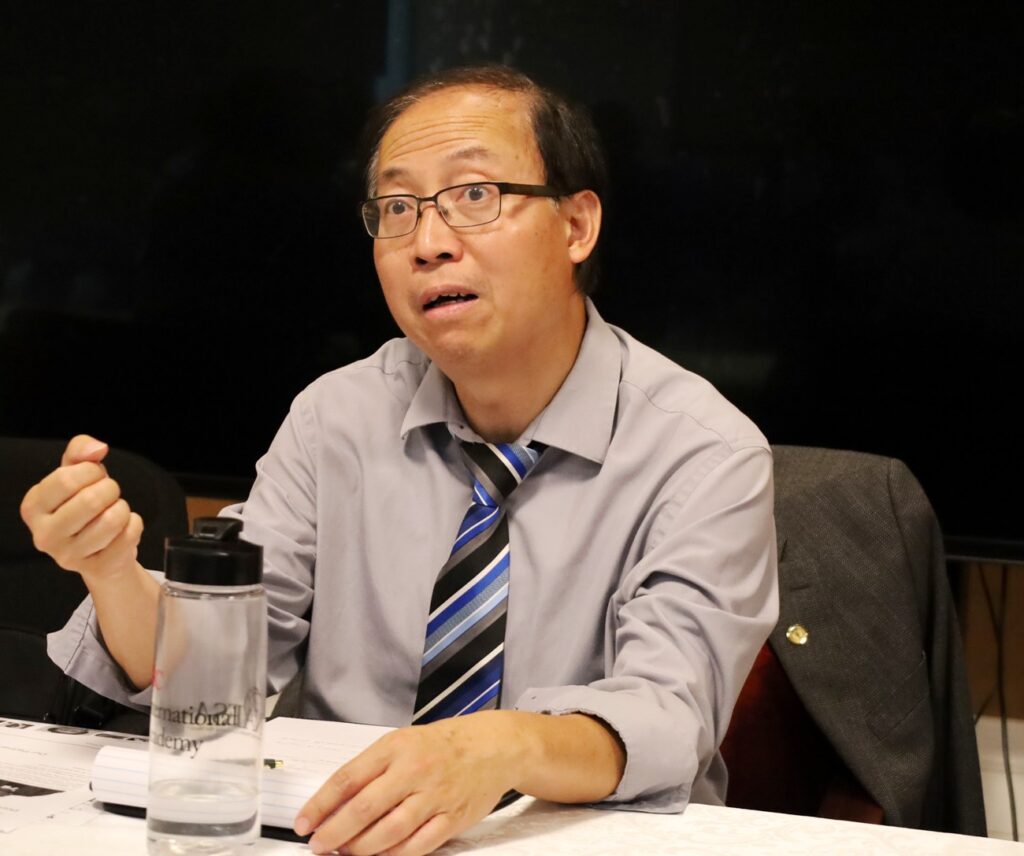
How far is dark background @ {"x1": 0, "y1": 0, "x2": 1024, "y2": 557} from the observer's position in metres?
2.26

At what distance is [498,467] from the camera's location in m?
1.48

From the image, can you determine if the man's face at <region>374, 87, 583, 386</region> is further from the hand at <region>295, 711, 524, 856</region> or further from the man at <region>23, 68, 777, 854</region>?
the hand at <region>295, 711, 524, 856</region>

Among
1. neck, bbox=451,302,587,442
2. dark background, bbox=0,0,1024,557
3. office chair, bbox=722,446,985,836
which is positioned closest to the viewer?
neck, bbox=451,302,587,442

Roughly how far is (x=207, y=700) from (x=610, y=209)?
5.55ft

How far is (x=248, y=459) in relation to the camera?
2.58m

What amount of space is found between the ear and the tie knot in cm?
26

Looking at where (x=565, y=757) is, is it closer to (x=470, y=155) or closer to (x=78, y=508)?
(x=78, y=508)

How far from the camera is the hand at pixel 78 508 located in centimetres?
108

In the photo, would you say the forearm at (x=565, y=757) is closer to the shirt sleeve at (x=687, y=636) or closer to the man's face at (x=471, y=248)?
the shirt sleeve at (x=687, y=636)

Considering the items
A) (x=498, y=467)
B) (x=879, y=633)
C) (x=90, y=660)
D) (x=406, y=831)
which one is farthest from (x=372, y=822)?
(x=879, y=633)

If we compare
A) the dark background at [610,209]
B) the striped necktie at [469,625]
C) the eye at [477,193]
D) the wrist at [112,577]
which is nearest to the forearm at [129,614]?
the wrist at [112,577]

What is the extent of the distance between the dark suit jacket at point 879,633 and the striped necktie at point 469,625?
1.62 ft

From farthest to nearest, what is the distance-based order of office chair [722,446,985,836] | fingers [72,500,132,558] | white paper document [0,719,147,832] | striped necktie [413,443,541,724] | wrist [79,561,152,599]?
office chair [722,446,985,836] < striped necktie [413,443,541,724] < wrist [79,561,152,599] < fingers [72,500,132,558] < white paper document [0,719,147,832]

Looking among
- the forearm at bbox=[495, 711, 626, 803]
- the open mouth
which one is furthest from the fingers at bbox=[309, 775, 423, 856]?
the open mouth
